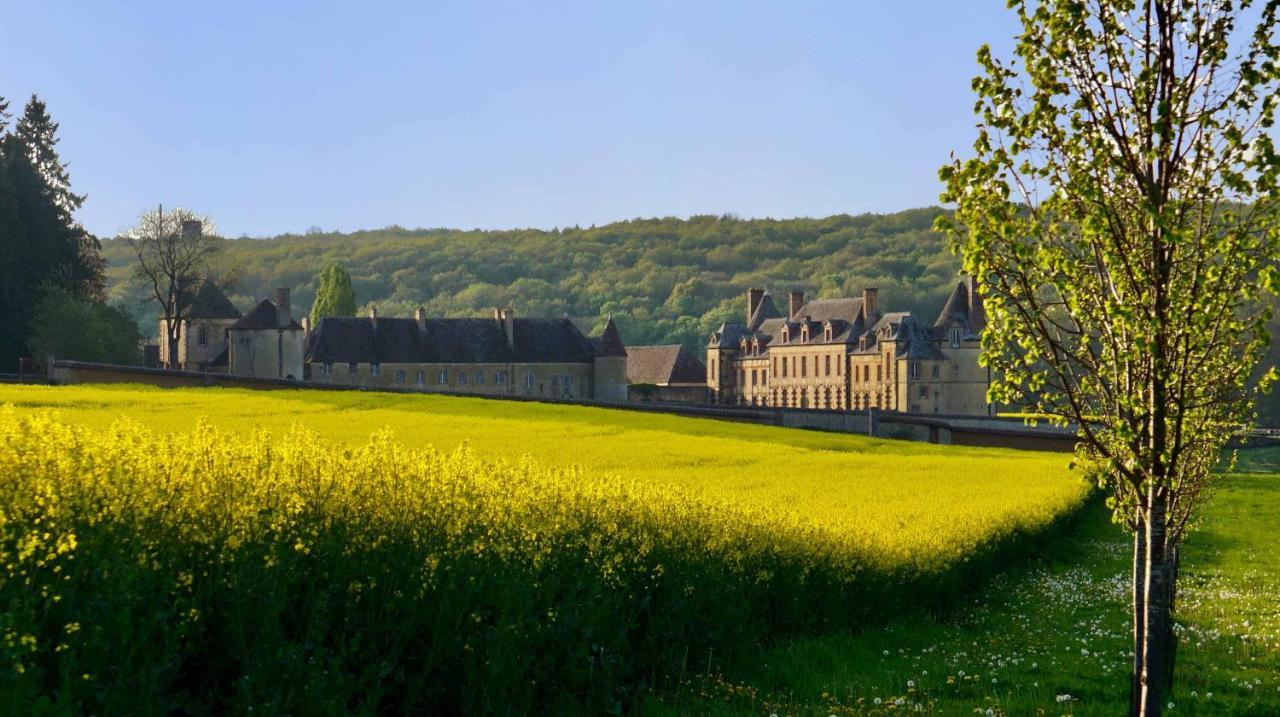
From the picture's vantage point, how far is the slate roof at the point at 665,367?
122 m

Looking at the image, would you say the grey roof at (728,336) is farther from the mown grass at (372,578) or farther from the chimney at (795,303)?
the mown grass at (372,578)

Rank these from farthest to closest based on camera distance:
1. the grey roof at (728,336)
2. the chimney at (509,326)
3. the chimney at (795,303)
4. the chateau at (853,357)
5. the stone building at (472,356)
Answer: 1. the grey roof at (728,336)
2. the chimney at (795,303)
3. the chateau at (853,357)
4. the chimney at (509,326)
5. the stone building at (472,356)

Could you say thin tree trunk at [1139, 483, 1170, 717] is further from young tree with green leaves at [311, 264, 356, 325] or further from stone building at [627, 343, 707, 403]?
young tree with green leaves at [311, 264, 356, 325]

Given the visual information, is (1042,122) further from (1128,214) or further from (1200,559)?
(1200,559)

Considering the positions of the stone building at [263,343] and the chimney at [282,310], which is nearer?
the stone building at [263,343]

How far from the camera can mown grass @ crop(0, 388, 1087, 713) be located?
734cm

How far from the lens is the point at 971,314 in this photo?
340 ft

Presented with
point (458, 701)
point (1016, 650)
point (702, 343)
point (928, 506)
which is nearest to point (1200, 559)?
point (928, 506)

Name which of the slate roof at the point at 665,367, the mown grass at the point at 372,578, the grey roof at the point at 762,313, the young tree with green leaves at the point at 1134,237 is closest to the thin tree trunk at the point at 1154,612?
the young tree with green leaves at the point at 1134,237

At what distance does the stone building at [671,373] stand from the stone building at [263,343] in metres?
40.5

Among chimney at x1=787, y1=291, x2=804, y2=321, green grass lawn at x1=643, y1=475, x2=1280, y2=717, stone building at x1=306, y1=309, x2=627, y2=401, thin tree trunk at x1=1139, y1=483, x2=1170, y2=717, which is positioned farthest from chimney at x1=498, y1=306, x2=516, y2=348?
thin tree trunk at x1=1139, y1=483, x2=1170, y2=717

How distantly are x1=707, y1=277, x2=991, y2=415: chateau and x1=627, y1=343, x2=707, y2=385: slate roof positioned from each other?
2010 mm

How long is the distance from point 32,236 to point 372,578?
244 ft

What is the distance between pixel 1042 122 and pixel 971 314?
9688 centimetres
